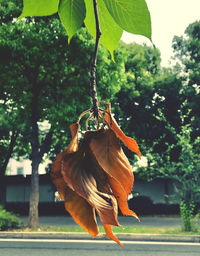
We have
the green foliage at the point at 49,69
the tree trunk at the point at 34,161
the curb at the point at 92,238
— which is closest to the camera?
the green foliage at the point at 49,69

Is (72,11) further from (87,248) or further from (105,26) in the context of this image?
(87,248)

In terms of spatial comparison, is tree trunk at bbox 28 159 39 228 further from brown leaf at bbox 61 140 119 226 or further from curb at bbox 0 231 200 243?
brown leaf at bbox 61 140 119 226

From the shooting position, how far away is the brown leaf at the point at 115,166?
31 cm

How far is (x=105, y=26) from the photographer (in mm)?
460

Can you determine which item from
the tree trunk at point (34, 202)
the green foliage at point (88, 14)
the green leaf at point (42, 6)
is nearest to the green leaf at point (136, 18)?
the green foliage at point (88, 14)

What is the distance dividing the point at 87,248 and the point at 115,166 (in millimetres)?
9938

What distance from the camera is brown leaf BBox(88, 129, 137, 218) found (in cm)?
31

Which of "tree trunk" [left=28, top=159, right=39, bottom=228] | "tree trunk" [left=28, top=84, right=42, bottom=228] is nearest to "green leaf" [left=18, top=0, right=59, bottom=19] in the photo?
"tree trunk" [left=28, top=84, right=42, bottom=228]

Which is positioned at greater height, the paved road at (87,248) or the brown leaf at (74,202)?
the brown leaf at (74,202)

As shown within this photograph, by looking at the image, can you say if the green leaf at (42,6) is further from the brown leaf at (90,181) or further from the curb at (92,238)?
the curb at (92,238)

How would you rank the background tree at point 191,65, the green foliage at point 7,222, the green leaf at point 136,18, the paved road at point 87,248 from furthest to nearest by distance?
1. the background tree at point 191,65
2. the green foliage at point 7,222
3. the paved road at point 87,248
4. the green leaf at point 136,18

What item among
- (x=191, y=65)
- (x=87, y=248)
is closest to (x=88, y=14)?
(x=87, y=248)

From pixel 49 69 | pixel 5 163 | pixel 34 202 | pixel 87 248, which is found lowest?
pixel 87 248

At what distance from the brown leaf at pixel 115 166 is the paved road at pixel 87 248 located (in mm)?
8909
